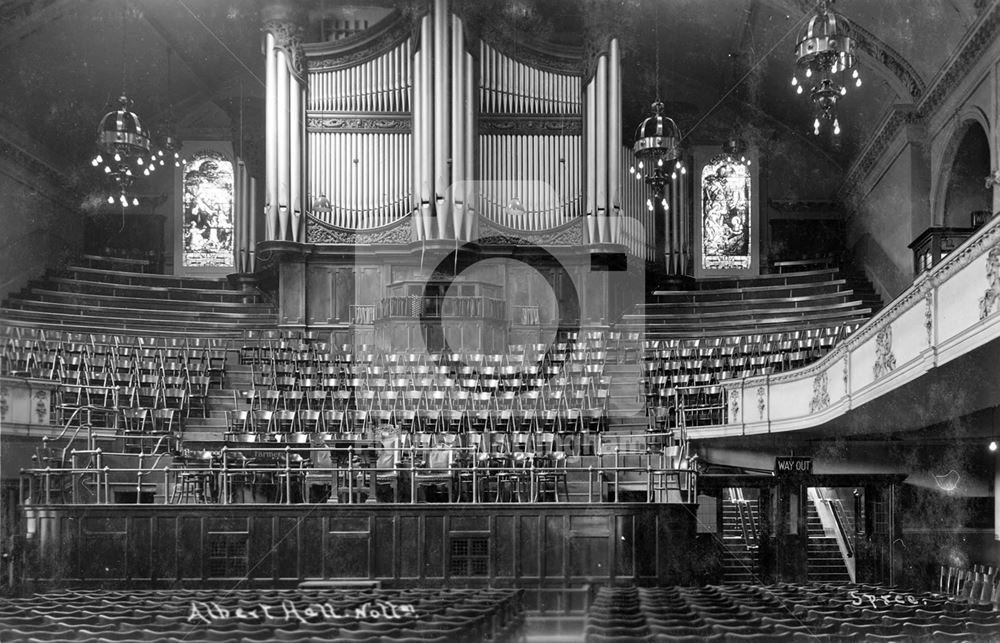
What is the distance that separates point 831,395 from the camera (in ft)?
34.2

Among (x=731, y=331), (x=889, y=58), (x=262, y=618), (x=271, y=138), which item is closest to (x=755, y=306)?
(x=731, y=331)

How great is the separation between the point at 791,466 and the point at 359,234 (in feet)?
25.9

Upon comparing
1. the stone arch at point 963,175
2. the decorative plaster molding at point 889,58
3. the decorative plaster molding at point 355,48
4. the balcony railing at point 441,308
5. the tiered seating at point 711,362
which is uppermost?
the decorative plaster molding at point 355,48

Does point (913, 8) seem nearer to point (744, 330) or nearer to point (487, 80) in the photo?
point (744, 330)

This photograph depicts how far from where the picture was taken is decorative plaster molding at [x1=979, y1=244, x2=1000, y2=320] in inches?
257

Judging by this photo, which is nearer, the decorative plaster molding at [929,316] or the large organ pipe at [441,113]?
the decorative plaster molding at [929,316]

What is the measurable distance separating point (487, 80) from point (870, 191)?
22.4ft

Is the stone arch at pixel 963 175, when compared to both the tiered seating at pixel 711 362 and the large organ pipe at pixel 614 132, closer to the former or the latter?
the tiered seating at pixel 711 362

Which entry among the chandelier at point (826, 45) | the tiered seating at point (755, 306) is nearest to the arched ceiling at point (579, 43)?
the tiered seating at point (755, 306)

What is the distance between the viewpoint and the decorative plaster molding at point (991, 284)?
6516mm

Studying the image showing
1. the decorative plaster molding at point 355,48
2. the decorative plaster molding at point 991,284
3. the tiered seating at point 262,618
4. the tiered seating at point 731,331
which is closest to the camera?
the tiered seating at point 262,618

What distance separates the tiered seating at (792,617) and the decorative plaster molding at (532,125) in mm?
10521

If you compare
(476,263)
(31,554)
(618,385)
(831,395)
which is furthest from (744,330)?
(31,554)

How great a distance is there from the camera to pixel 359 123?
1717cm
